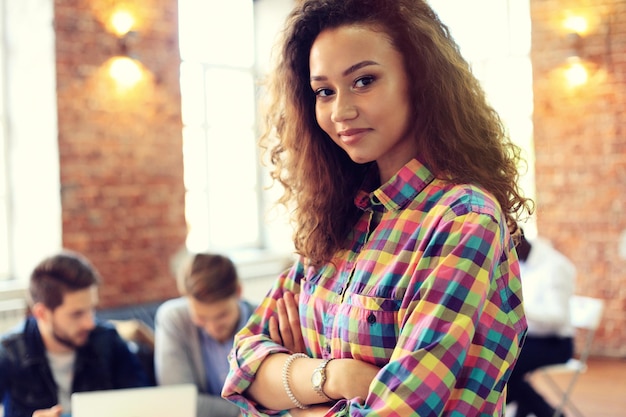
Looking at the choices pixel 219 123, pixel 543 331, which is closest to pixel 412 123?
pixel 543 331

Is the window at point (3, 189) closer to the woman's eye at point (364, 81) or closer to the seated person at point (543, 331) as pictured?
the seated person at point (543, 331)

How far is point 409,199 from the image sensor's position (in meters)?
1.32

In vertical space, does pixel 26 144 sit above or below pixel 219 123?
below

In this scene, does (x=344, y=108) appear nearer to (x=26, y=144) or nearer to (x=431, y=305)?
(x=431, y=305)

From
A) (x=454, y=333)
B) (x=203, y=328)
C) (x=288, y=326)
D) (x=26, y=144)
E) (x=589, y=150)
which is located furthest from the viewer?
(x=589, y=150)

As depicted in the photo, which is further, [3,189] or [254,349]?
[3,189]

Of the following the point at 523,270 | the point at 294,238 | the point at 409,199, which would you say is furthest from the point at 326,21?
the point at 523,270

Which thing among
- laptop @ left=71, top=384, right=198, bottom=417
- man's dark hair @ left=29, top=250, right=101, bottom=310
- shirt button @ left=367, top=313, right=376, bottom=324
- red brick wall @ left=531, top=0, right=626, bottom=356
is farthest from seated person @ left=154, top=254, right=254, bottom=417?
red brick wall @ left=531, top=0, right=626, bottom=356

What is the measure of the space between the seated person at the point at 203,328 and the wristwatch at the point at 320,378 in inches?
73.6

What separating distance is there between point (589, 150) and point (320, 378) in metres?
5.81

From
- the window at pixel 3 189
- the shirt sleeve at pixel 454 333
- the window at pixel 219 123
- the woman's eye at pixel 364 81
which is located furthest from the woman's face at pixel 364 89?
the window at pixel 219 123

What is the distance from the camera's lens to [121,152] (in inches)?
205

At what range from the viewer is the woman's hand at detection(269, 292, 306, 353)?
154 cm

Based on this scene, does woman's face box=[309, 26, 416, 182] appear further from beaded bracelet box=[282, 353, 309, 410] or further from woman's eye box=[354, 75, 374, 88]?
beaded bracelet box=[282, 353, 309, 410]
